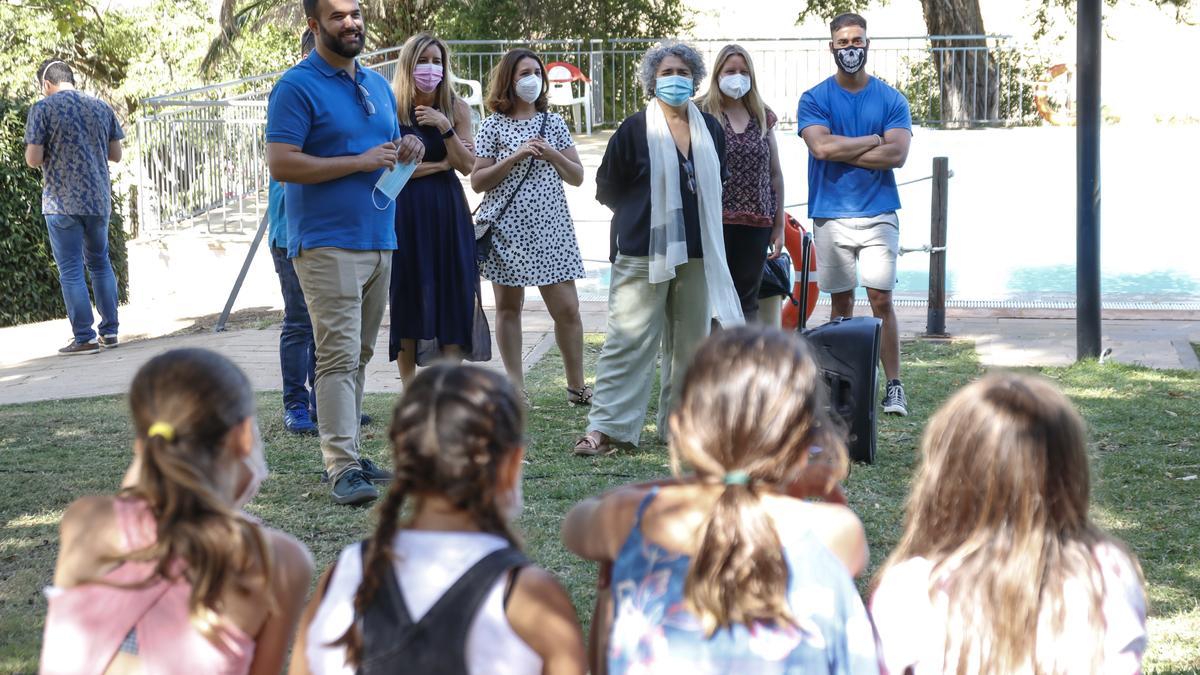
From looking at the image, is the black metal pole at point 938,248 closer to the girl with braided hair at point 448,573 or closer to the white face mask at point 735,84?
the white face mask at point 735,84

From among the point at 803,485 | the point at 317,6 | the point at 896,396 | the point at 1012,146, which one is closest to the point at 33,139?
the point at 317,6

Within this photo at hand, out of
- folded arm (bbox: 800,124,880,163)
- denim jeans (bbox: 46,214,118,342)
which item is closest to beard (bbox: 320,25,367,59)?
folded arm (bbox: 800,124,880,163)

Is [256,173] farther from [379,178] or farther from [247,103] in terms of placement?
[379,178]

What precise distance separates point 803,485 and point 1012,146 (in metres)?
16.6

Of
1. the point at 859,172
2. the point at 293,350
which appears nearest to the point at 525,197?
the point at 293,350

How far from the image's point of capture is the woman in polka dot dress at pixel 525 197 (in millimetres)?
6238

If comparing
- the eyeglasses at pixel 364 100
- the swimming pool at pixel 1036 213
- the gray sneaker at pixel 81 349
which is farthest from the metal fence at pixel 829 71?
the eyeglasses at pixel 364 100

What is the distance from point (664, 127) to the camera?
548 cm

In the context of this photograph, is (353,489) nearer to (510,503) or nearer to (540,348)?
(510,503)

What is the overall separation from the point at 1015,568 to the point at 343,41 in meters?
3.31

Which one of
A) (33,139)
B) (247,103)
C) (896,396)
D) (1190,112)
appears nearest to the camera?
(896,396)

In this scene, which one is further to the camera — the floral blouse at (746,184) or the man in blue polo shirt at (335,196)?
the floral blouse at (746,184)

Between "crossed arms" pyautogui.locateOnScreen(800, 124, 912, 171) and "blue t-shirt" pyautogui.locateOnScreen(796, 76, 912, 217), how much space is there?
61 mm

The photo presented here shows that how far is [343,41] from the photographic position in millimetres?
4758
